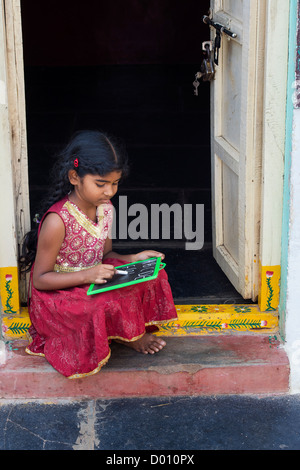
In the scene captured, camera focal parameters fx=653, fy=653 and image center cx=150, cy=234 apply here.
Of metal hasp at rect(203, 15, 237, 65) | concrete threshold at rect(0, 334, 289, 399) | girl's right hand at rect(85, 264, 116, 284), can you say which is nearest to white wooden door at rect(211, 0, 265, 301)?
metal hasp at rect(203, 15, 237, 65)

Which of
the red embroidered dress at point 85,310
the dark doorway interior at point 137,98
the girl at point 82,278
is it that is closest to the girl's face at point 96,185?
the girl at point 82,278

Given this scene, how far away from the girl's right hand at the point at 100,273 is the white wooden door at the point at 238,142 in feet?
2.66

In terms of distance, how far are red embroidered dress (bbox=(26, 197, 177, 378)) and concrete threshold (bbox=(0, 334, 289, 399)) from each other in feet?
0.39

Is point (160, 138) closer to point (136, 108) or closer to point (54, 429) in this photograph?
point (136, 108)

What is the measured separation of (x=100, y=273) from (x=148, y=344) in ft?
1.81

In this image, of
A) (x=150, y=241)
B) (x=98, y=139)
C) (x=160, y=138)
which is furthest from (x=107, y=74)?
(x=98, y=139)

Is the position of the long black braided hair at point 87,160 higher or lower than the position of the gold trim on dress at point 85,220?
higher

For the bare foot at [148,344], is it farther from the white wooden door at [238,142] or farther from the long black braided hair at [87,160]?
the long black braided hair at [87,160]

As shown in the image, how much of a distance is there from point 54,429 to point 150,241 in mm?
1795

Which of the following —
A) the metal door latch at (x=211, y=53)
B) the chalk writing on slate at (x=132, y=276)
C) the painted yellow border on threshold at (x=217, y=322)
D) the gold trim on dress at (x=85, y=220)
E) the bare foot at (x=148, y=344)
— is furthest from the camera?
the metal door latch at (x=211, y=53)

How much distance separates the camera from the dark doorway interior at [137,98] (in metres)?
4.68

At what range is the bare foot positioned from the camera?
3.21m

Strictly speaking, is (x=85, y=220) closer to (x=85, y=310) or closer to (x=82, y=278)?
(x=82, y=278)

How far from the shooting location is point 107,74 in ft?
29.2
